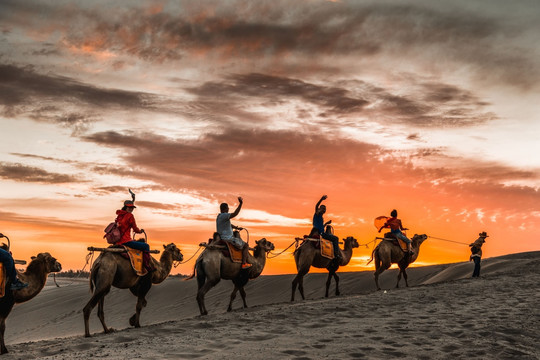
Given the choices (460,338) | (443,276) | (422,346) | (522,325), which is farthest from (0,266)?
(443,276)

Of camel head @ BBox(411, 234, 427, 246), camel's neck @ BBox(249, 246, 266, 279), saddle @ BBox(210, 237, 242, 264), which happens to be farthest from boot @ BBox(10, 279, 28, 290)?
camel head @ BBox(411, 234, 427, 246)

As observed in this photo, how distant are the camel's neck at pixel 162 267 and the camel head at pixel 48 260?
9.09 feet

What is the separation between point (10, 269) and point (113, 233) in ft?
9.27

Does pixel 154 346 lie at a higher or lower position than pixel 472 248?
lower

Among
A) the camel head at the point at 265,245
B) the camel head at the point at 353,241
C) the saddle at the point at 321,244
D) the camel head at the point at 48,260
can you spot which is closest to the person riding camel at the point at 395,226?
the camel head at the point at 353,241

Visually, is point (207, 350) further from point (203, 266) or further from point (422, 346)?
point (203, 266)

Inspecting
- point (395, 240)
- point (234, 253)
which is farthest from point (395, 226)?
point (234, 253)

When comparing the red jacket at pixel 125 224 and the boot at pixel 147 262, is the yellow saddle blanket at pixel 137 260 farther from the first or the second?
the red jacket at pixel 125 224

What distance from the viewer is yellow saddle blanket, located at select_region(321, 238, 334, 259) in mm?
20547

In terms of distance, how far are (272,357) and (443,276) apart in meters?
20.0

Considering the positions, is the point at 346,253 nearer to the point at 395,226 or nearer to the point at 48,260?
the point at 395,226

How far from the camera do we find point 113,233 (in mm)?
15367

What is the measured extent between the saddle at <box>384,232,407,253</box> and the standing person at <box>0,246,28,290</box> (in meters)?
14.1

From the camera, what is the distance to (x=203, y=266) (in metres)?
17.3
